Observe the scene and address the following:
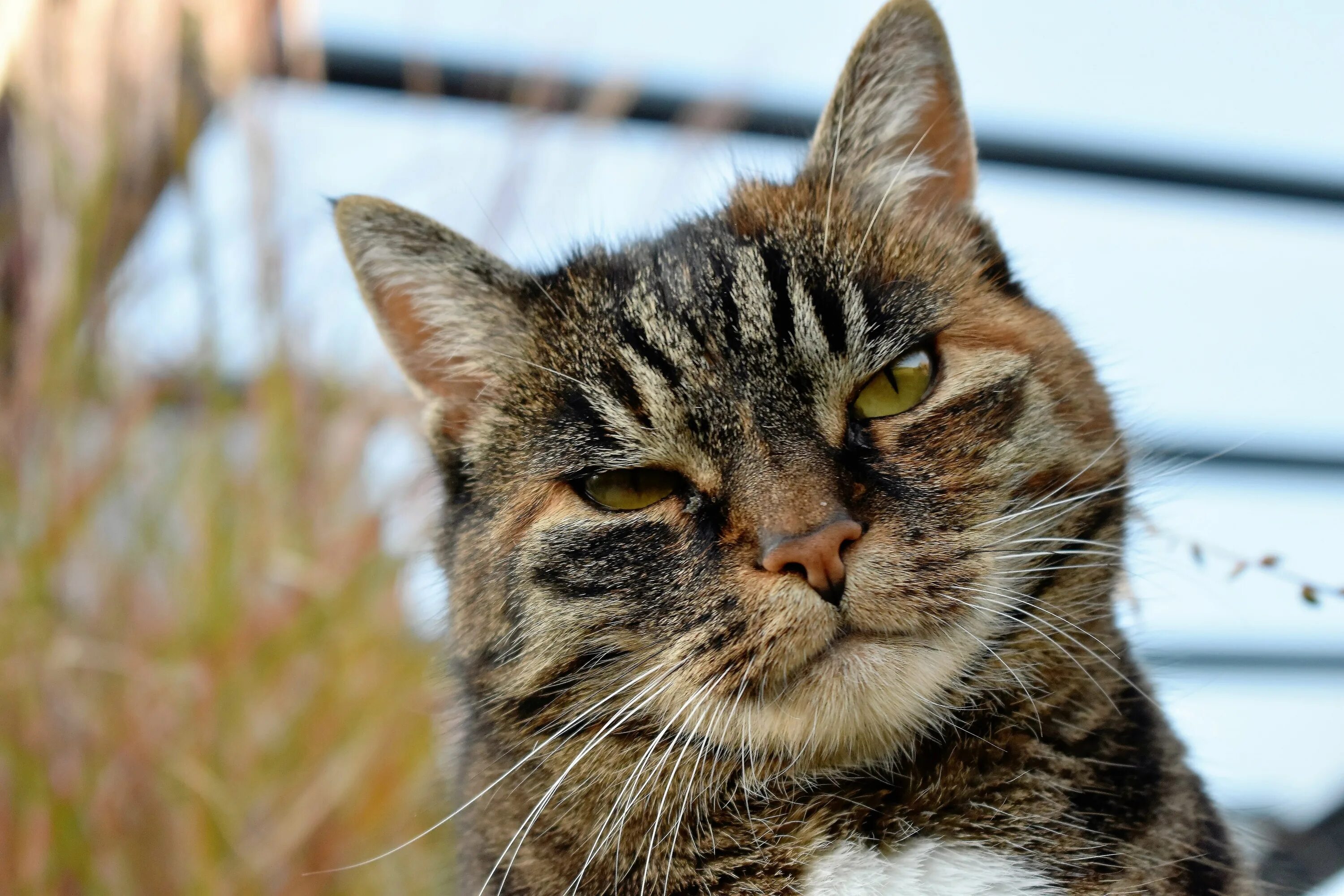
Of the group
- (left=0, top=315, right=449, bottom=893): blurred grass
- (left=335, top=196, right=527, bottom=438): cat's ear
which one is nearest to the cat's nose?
(left=335, top=196, right=527, bottom=438): cat's ear

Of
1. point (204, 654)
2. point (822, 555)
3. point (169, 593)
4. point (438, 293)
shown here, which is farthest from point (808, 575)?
point (169, 593)

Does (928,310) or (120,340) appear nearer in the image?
(928,310)

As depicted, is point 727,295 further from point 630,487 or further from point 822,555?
point 822,555

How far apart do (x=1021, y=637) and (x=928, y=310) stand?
0.39 metres

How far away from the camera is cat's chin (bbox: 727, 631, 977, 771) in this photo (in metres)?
1.03

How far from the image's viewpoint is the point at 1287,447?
3795 millimetres

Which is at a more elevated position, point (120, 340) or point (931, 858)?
point (120, 340)

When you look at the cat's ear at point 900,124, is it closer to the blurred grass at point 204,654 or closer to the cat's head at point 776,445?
the cat's head at point 776,445

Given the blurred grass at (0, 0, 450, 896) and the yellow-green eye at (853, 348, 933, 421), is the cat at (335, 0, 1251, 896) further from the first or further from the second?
the blurred grass at (0, 0, 450, 896)

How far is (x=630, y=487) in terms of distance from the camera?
1.23 metres

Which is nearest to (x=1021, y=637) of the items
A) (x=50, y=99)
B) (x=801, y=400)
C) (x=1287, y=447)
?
(x=801, y=400)

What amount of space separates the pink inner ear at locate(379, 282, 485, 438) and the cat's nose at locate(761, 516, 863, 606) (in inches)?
23.2

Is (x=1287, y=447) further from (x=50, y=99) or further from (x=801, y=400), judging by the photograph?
(x=50, y=99)

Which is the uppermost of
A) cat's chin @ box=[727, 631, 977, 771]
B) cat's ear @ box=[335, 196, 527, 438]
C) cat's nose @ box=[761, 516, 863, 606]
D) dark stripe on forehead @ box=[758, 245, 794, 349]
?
cat's ear @ box=[335, 196, 527, 438]
